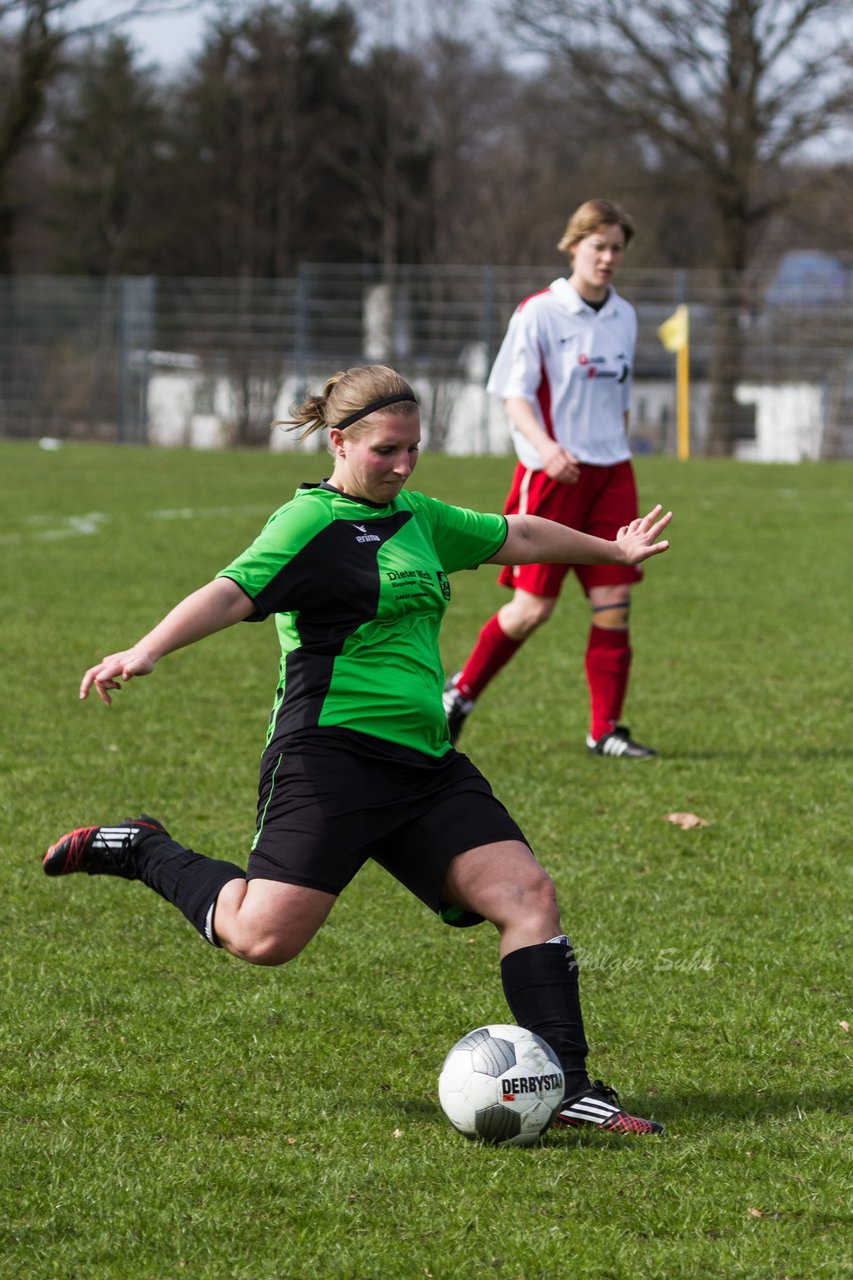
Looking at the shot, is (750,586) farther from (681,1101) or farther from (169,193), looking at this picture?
(169,193)

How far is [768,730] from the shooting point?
7434 mm

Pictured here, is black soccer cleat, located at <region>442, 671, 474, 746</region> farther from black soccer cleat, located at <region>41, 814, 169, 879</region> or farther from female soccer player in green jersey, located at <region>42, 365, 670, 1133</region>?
female soccer player in green jersey, located at <region>42, 365, 670, 1133</region>

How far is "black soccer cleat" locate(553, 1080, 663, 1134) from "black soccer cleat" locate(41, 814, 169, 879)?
4.16 ft

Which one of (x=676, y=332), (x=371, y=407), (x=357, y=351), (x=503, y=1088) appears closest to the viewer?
(x=503, y=1088)

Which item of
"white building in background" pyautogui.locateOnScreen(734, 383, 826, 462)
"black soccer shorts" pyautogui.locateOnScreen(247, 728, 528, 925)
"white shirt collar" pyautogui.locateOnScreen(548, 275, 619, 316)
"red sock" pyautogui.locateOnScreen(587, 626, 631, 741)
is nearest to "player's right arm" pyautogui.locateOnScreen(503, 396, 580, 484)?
"white shirt collar" pyautogui.locateOnScreen(548, 275, 619, 316)

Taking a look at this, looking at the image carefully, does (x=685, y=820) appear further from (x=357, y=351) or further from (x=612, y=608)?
(x=357, y=351)

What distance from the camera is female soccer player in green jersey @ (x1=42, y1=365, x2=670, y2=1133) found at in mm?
3510

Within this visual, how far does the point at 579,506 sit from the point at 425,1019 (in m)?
3.46

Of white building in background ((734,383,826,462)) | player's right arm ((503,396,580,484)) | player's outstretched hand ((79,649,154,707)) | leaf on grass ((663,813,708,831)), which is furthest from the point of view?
white building in background ((734,383,826,462))

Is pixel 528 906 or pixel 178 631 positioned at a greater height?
pixel 178 631

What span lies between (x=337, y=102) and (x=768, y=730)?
45409mm

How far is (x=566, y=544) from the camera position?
4.04m

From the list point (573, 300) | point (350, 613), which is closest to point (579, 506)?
point (573, 300)

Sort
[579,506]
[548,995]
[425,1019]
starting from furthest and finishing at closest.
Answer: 1. [579,506]
2. [425,1019]
3. [548,995]
